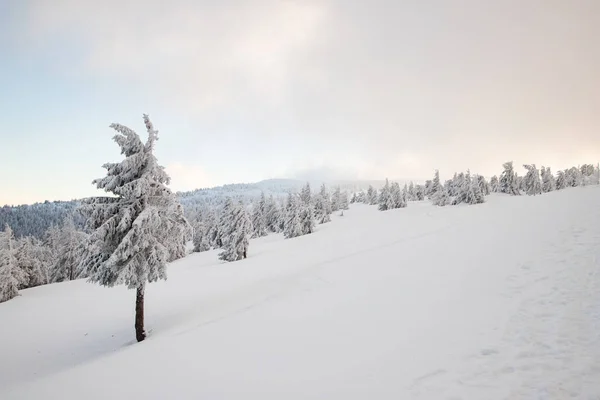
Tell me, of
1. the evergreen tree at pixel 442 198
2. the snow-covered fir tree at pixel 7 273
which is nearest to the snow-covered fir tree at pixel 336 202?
the evergreen tree at pixel 442 198

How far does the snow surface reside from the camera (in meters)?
6.26

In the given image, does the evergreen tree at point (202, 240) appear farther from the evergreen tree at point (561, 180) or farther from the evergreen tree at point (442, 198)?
the evergreen tree at point (561, 180)

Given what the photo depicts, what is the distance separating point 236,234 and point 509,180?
79563mm

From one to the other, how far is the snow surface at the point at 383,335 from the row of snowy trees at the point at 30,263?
63.2 feet

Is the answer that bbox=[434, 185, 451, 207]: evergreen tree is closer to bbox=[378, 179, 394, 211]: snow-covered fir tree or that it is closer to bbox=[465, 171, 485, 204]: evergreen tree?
bbox=[465, 171, 485, 204]: evergreen tree

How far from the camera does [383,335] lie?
8.84 m

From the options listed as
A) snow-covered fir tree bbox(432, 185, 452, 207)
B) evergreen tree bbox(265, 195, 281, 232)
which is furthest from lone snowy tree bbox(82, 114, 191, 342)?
snow-covered fir tree bbox(432, 185, 452, 207)

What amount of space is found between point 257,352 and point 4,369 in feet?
51.6

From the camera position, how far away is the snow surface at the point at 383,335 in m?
6.26

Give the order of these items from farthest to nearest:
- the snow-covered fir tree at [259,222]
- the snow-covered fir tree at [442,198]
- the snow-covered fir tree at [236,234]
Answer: the snow-covered fir tree at [259,222], the snow-covered fir tree at [442,198], the snow-covered fir tree at [236,234]

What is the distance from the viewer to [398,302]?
1105 centimetres

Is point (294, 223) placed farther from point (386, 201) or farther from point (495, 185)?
point (495, 185)

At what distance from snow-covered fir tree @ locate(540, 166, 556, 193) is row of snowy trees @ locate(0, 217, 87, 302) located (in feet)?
359

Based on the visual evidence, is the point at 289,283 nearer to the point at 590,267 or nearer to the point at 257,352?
the point at 257,352
